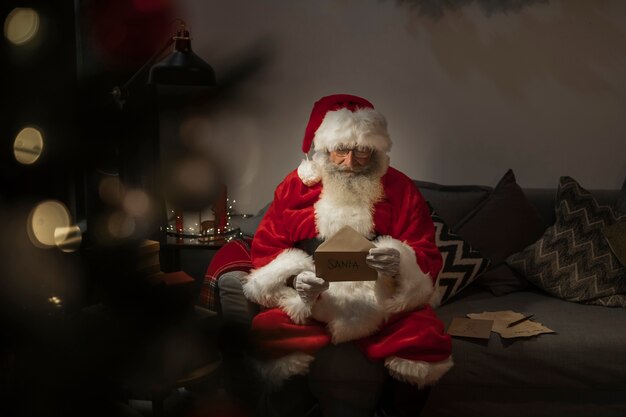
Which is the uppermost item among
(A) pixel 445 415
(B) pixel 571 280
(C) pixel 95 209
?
(C) pixel 95 209

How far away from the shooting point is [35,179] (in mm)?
329

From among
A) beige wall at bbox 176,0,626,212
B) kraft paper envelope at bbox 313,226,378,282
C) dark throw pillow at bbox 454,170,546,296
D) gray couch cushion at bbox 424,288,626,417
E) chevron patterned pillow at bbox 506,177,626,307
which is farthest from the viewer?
beige wall at bbox 176,0,626,212

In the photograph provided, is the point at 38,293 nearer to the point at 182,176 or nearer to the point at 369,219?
the point at 182,176

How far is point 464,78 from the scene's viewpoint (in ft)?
8.82

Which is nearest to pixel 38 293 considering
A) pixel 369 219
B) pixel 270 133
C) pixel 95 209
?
Result: pixel 95 209

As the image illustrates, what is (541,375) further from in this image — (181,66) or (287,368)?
(181,66)

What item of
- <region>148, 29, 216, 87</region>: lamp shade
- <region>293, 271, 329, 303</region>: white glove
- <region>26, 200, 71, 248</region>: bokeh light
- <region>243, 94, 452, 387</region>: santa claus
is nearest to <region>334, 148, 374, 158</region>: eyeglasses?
<region>243, 94, 452, 387</region>: santa claus

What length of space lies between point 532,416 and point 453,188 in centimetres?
93

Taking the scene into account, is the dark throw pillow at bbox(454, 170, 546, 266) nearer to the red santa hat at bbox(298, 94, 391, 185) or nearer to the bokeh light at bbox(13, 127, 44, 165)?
the red santa hat at bbox(298, 94, 391, 185)

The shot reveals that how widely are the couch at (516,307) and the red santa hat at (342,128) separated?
42 centimetres

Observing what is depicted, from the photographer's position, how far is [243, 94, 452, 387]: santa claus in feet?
5.68

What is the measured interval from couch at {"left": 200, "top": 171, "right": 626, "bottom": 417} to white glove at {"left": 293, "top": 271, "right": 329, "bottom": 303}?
165 millimetres

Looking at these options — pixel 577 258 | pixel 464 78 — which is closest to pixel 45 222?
pixel 577 258

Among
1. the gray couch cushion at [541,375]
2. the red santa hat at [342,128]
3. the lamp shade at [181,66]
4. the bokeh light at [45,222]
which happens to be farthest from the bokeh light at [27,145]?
the gray couch cushion at [541,375]
